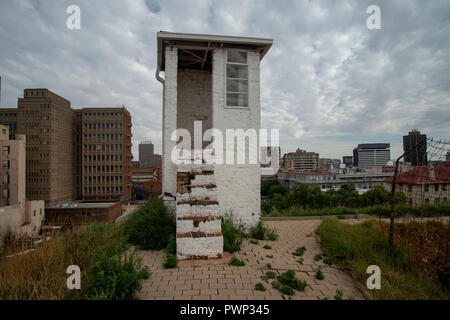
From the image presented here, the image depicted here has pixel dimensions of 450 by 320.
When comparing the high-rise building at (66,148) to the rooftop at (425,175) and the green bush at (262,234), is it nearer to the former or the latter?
the green bush at (262,234)

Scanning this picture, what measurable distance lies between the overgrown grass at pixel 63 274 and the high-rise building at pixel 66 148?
5272 cm

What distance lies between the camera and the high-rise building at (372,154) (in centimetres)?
13686

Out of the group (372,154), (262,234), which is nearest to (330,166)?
(372,154)

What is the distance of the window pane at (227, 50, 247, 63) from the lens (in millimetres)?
6844

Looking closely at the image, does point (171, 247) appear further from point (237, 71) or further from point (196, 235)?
point (237, 71)

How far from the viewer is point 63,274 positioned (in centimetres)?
328

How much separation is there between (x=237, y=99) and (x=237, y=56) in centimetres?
141

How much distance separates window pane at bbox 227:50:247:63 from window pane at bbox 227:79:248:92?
67 centimetres

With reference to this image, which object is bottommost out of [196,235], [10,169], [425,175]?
[196,235]

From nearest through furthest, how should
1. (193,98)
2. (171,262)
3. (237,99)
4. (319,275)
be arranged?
1. (319,275)
2. (171,262)
3. (237,99)
4. (193,98)

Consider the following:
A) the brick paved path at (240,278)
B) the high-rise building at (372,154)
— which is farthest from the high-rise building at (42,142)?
the high-rise building at (372,154)
